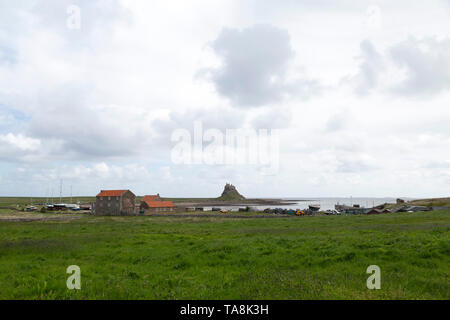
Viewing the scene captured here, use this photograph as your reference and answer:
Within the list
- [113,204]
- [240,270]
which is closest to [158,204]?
[113,204]

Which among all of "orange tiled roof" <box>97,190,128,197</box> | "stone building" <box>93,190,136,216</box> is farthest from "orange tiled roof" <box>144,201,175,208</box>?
"orange tiled roof" <box>97,190,128,197</box>

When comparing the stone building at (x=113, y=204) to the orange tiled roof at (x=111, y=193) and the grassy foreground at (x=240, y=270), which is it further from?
the grassy foreground at (x=240, y=270)

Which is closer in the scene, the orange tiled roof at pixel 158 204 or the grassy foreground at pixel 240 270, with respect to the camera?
the grassy foreground at pixel 240 270

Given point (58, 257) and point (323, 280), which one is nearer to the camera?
point (323, 280)

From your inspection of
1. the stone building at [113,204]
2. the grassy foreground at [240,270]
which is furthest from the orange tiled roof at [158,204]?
the grassy foreground at [240,270]

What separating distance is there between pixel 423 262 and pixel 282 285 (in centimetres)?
834

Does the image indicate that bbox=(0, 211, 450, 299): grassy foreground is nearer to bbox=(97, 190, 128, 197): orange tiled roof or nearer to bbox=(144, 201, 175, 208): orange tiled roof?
bbox=(97, 190, 128, 197): orange tiled roof

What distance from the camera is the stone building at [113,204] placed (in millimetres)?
89000

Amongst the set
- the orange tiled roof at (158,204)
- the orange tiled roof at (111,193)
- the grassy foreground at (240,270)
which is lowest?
the orange tiled roof at (158,204)
